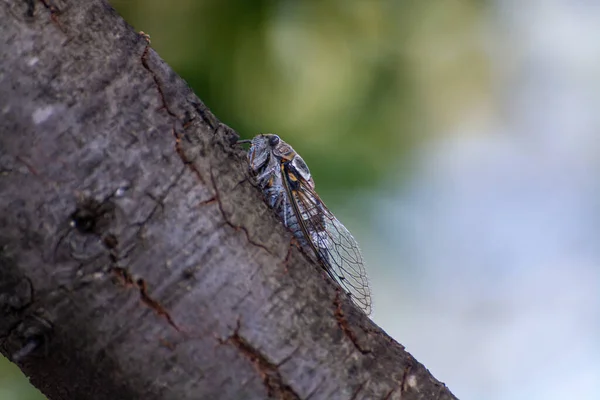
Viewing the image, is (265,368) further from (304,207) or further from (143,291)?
(304,207)

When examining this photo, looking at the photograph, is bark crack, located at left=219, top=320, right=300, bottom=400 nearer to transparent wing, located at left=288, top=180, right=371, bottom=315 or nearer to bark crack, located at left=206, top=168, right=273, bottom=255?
bark crack, located at left=206, top=168, right=273, bottom=255

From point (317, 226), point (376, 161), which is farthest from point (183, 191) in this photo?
point (376, 161)

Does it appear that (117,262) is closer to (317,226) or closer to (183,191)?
(183,191)

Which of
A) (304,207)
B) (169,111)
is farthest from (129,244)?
(304,207)

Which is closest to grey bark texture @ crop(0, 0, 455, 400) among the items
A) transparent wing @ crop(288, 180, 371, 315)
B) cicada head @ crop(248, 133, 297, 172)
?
transparent wing @ crop(288, 180, 371, 315)

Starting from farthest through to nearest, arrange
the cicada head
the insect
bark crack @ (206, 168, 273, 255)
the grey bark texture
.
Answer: the cicada head
the insect
bark crack @ (206, 168, 273, 255)
the grey bark texture

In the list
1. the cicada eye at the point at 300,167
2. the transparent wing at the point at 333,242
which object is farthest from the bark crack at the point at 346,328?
the cicada eye at the point at 300,167

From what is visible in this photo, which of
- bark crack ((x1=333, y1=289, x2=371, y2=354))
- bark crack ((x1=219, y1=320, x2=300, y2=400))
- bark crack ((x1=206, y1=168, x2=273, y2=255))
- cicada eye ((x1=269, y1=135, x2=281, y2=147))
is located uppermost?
Result: cicada eye ((x1=269, y1=135, x2=281, y2=147))

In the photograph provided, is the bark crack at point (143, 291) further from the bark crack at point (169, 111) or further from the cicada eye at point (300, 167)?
the cicada eye at point (300, 167)
